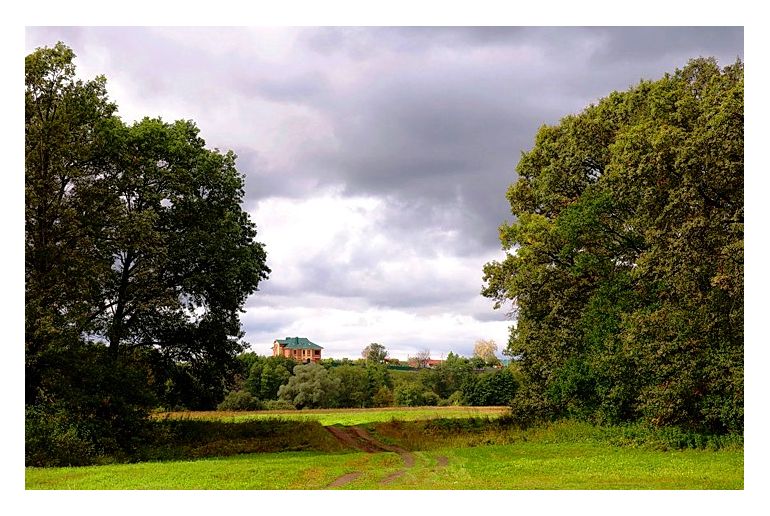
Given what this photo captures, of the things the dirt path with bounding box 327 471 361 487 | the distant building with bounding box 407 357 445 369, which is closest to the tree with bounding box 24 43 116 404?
the dirt path with bounding box 327 471 361 487

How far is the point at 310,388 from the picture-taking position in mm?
46906

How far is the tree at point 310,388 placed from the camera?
4656 centimetres

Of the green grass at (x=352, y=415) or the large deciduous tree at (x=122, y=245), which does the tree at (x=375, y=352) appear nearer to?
the green grass at (x=352, y=415)

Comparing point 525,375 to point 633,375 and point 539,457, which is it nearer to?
point 633,375

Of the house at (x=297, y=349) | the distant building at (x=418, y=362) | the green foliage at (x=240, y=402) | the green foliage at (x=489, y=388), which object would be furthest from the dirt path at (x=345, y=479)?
the distant building at (x=418, y=362)

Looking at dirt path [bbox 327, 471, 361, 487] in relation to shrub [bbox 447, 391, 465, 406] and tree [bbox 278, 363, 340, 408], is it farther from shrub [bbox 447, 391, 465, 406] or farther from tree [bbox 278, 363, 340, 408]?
shrub [bbox 447, 391, 465, 406]

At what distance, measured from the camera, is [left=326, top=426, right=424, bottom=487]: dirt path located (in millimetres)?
17969

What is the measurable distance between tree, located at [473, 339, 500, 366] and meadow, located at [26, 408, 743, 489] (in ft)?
95.6

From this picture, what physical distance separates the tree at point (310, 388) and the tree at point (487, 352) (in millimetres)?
15398

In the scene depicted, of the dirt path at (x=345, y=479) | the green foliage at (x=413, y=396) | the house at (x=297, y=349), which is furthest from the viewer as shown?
the house at (x=297, y=349)

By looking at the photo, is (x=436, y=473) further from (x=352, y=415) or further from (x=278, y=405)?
(x=278, y=405)

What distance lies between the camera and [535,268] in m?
31.3

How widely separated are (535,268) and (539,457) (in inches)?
415
